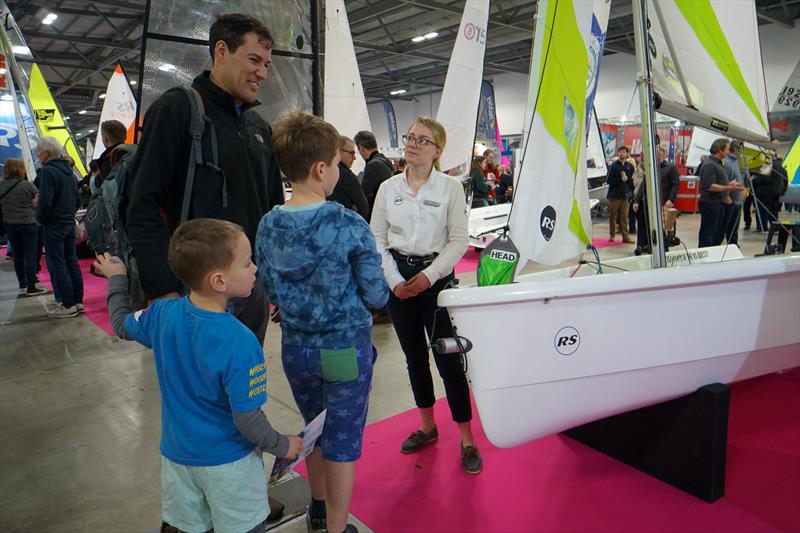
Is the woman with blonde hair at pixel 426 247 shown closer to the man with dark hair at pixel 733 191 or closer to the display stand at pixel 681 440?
the display stand at pixel 681 440

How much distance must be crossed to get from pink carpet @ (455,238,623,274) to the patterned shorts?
384 cm

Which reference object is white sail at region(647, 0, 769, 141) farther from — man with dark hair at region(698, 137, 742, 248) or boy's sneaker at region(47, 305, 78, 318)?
boy's sneaker at region(47, 305, 78, 318)

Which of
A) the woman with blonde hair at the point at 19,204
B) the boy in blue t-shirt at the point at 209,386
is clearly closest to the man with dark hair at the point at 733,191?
the boy in blue t-shirt at the point at 209,386

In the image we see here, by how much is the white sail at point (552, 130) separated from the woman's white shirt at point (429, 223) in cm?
29

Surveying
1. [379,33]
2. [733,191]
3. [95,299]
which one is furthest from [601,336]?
[379,33]

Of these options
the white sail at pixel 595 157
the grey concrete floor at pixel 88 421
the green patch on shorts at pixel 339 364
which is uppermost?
the white sail at pixel 595 157

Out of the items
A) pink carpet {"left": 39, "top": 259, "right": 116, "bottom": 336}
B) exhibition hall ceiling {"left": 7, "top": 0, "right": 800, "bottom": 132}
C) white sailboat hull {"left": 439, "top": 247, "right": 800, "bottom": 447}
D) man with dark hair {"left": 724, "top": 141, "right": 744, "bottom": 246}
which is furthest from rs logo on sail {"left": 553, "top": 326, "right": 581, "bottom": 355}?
exhibition hall ceiling {"left": 7, "top": 0, "right": 800, "bottom": 132}

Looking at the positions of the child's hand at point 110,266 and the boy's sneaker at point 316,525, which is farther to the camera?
the boy's sneaker at point 316,525

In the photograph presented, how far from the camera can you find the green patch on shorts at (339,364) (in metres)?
1.39

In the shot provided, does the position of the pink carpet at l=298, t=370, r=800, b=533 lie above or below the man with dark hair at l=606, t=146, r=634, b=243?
below

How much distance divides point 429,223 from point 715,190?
4741 millimetres

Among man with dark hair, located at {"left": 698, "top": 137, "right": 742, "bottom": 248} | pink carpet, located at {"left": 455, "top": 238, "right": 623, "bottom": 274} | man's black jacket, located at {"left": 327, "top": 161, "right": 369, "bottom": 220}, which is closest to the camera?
man's black jacket, located at {"left": 327, "top": 161, "right": 369, "bottom": 220}

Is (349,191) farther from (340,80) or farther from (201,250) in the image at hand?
(201,250)

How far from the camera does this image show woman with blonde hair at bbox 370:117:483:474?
201cm
